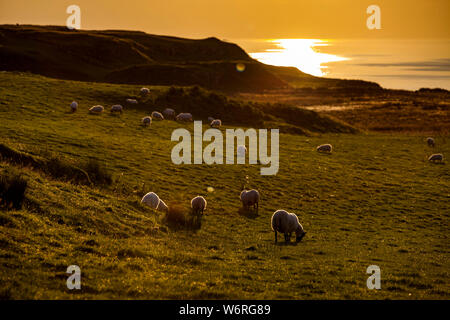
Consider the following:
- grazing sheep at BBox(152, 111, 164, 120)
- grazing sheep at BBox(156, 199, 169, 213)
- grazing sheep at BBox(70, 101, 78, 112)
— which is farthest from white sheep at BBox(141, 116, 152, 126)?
grazing sheep at BBox(156, 199, 169, 213)

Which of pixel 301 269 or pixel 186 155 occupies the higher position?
pixel 186 155

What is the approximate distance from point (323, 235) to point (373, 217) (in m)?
6.80

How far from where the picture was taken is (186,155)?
37.7 meters

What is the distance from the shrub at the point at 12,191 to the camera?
55.4ft

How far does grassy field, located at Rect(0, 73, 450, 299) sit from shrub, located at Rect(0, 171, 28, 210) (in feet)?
1.31

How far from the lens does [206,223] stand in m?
23.6

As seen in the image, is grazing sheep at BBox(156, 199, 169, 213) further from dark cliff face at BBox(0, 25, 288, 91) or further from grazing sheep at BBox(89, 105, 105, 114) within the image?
dark cliff face at BBox(0, 25, 288, 91)

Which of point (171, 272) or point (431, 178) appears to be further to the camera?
point (431, 178)

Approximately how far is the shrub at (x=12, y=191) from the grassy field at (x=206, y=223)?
0.40 m

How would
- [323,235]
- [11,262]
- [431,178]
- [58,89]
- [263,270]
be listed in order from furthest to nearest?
[58,89]
[431,178]
[323,235]
[263,270]
[11,262]

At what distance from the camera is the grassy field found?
1327 cm

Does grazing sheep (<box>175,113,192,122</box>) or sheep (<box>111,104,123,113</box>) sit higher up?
sheep (<box>111,104,123,113</box>)
